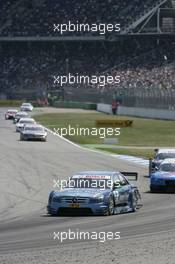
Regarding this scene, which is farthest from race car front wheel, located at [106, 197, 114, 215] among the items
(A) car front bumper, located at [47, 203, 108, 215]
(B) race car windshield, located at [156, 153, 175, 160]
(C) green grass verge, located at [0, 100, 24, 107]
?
(C) green grass verge, located at [0, 100, 24, 107]

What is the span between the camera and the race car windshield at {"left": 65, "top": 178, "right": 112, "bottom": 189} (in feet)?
71.6

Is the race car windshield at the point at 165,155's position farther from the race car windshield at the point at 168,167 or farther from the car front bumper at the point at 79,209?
the car front bumper at the point at 79,209

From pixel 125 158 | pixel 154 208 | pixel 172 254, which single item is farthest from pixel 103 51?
pixel 172 254

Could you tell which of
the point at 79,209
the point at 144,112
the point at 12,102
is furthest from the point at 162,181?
the point at 12,102

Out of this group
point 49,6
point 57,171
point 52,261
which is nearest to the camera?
point 52,261

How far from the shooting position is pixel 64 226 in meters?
18.4

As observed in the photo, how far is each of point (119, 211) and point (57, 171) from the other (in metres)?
11.8

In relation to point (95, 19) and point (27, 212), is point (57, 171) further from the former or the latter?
point (95, 19)

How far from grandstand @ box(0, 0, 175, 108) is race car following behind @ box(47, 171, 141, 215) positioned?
7106 centimetres

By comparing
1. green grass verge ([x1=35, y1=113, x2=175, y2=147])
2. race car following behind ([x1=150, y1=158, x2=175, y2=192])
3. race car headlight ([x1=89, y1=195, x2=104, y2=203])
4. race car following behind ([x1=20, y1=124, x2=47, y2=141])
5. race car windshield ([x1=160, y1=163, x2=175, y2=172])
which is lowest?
green grass verge ([x1=35, y1=113, x2=175, y2=147])

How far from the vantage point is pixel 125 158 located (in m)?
42.7

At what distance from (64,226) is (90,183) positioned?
12.1 ft

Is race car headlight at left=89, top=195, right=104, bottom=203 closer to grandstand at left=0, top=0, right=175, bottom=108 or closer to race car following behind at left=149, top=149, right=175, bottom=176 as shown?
race car following behind at left=149, top=149, right=175, bottom=176

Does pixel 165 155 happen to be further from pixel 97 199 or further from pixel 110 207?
pixel 97 199
